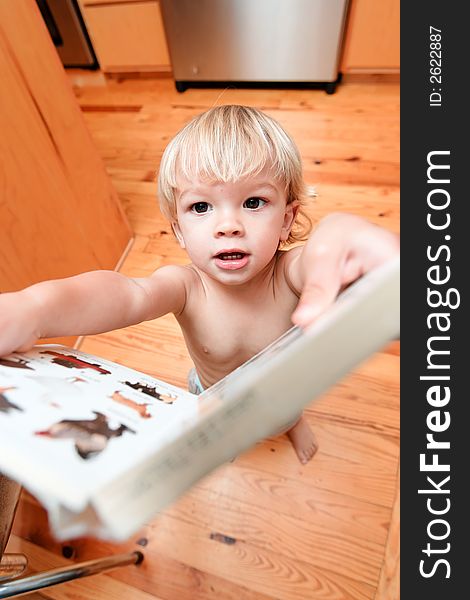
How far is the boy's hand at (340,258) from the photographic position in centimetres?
25

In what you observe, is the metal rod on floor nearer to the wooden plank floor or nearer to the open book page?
the wooden plank floor

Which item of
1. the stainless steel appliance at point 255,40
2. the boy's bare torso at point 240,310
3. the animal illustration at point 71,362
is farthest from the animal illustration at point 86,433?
the stainless steel appliance at point 255,40

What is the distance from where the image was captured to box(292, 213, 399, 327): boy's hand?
0.82 ft

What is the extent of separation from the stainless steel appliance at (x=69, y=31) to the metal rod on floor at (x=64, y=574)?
6.66 ft

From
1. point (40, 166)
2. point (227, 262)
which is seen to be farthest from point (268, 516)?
point (40, 166)

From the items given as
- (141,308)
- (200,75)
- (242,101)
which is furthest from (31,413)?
(200,75)

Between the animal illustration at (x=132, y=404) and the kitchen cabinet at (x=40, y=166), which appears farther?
the kitchen cabinet at (x=40, y=166)

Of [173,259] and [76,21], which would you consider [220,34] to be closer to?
[76,21]

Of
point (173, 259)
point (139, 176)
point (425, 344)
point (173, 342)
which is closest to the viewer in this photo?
point (425, 344)

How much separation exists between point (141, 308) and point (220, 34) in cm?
154

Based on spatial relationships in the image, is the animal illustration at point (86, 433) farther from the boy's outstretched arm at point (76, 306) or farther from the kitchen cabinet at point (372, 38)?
the kitchen cabinet at point (372, 38)

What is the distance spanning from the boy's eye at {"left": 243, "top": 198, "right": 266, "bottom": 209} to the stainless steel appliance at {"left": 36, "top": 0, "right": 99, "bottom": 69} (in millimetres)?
1846

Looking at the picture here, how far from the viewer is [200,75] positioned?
177 cm

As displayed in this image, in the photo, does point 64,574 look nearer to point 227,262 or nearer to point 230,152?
point 227,262
